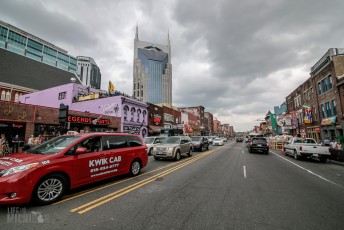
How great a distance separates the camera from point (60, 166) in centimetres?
449

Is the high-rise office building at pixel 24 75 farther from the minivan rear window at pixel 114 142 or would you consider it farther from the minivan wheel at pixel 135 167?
the minivan wheel at pixel 135 167

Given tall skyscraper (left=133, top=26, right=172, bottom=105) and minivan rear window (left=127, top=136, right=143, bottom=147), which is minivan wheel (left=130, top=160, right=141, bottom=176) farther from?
tall skyscraper (left=133, top=26, right=172, bottom=105)

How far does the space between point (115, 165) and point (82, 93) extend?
89.2ft

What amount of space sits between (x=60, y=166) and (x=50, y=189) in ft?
1.97

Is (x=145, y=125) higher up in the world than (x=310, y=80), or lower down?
lower down

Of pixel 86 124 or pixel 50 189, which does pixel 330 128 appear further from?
pixel 86 124

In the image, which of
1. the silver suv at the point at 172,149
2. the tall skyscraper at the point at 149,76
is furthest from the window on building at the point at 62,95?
the tall skyscraper at the point at 149,76

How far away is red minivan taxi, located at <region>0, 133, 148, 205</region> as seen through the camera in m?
3.79

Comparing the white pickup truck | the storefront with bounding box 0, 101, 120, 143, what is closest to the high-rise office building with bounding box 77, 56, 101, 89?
the storefront with bounding box 0, 101, 120, 143

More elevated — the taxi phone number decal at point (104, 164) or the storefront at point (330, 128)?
the storefront at point (330, 128)

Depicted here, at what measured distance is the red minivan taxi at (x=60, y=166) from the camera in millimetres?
3793

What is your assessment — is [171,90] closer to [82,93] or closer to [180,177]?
[82,93]

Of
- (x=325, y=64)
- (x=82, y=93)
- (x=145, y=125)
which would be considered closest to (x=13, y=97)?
(x=82, y=93)

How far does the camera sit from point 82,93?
29.1 m
